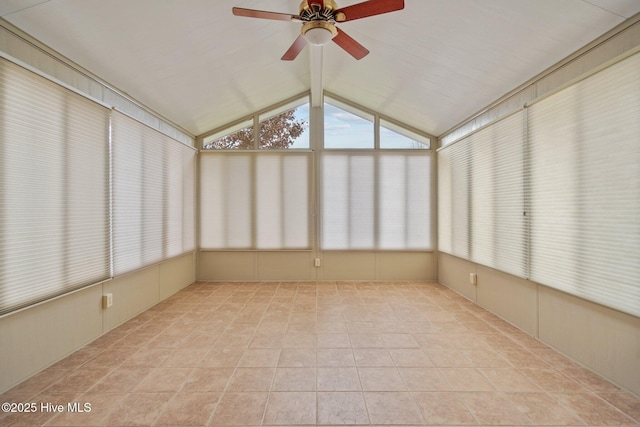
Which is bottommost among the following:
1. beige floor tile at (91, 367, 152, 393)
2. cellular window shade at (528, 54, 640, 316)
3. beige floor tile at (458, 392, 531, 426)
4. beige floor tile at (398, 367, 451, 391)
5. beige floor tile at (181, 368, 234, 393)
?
beige floor tile at (458, 392, 531, 426)

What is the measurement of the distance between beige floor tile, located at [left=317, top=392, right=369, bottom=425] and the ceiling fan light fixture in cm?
267

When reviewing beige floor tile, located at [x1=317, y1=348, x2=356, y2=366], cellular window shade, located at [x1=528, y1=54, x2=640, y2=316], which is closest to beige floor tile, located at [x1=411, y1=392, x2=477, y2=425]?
beige floor tile, located at [x1=317, y1=348, x2=356, y2=366]

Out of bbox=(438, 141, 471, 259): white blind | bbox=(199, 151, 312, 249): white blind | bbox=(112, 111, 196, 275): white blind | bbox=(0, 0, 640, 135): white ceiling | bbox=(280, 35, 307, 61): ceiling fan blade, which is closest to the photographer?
bbox=(0, 0, 640, 135): white ceiling

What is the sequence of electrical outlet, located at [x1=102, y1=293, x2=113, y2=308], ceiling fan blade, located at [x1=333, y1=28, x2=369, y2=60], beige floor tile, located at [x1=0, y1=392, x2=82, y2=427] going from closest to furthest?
beige floor tile, located at [x1=0, y1=392, x2=82, y2=427] < ceiling fan blade, located at [x1=333, y1=28, x2=369, y2=60] < electrical outlet, located at [x1=102, y1=293, x2=113, y2=308]

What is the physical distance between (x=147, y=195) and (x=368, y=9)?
10.9ft

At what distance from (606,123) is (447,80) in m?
1.77

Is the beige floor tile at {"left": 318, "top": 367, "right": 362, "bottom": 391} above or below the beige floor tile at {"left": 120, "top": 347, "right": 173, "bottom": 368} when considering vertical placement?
below

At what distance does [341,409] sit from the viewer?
6.16 feet

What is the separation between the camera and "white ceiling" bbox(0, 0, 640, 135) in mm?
2248

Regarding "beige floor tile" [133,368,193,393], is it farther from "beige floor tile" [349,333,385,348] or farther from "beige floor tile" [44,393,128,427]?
"beige floor tile" [349,333,385,348]

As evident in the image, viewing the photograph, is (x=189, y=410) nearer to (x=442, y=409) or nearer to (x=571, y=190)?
(x=442, y=409)

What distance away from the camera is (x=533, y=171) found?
2898 millimetres

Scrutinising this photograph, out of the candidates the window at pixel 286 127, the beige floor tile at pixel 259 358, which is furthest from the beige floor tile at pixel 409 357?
the window at pixel 286 127

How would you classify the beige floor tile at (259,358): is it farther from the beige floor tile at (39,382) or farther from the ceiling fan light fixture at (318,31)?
the ceiling fan light fixture at (318,31)
